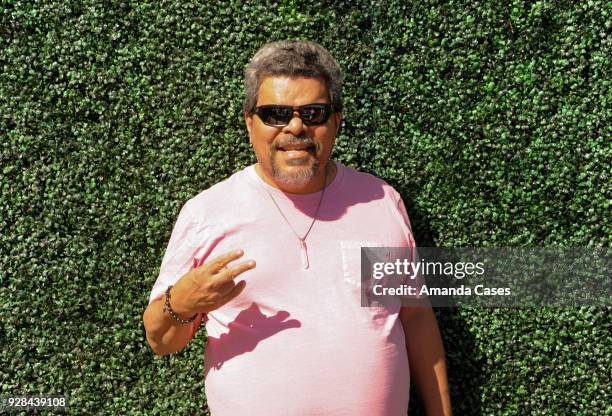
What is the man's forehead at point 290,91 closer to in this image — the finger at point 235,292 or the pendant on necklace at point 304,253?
the pendant on necklace at point 304,253

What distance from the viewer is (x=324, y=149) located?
2.39 metres

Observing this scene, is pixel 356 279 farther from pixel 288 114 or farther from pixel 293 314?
pixel 288 114

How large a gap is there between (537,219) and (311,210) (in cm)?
119

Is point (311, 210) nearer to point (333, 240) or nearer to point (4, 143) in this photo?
point (333, 240)

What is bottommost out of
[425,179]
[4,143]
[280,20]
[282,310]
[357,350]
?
[357,350]

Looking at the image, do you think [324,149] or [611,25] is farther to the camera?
[611,25]

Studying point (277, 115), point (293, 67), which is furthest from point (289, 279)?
point (293, 67)

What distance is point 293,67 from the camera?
2348 mm

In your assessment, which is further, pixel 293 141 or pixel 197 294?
pixel 293 141

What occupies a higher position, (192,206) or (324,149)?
(324,149)

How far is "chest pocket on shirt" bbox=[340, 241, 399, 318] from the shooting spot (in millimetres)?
2410

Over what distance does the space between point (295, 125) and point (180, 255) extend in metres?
0.60

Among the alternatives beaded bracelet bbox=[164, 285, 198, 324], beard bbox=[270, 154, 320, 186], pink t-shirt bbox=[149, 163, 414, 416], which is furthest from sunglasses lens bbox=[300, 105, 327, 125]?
beaded bracelet bbox=[164, 285, 198, 324]

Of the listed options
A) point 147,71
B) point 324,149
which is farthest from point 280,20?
point 324,149
